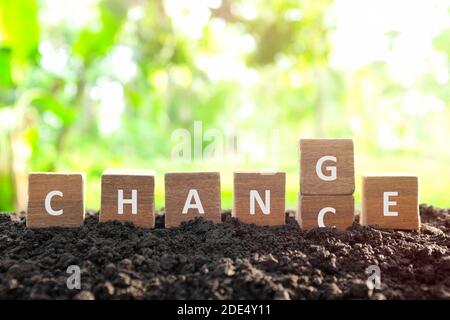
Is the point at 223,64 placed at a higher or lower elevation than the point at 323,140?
higher

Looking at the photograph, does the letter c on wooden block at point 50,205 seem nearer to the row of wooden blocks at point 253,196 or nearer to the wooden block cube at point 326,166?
the row of wooden blocks at point 253,196

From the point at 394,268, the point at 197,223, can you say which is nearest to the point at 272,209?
the point at 197,223

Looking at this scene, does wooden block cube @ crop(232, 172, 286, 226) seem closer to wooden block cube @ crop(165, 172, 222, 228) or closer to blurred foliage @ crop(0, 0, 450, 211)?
wooden block cube @ crop(165, 172, 222, 228)

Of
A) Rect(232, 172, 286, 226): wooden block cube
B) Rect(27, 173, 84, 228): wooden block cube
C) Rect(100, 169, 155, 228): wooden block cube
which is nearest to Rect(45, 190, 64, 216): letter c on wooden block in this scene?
Rect(27, 173, 84, 228): wooden block cube

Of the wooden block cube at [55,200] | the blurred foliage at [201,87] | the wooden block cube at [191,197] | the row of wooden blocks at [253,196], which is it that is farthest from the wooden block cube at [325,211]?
the blurred foliage at [201,87]

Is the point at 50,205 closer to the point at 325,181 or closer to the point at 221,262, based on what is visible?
the point at 221,262

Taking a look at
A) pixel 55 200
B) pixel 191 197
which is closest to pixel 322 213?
pixel 191 197
